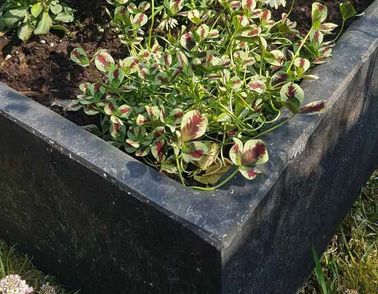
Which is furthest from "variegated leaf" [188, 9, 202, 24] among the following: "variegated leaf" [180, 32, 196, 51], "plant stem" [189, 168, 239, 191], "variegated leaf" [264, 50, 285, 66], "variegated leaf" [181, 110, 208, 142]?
"plant stem" [189, 168, 239, 191]

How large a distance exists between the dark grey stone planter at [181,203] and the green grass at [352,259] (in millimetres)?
97

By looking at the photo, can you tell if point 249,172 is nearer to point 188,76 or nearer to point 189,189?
point 189,189

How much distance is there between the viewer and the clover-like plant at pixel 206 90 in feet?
5.84

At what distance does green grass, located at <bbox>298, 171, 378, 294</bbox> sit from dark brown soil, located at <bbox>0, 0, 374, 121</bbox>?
2.18 feet

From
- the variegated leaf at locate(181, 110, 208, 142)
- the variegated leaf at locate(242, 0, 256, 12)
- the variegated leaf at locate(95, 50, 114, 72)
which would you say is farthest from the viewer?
the variegated leaf at locate(242, 0, 256, 12)

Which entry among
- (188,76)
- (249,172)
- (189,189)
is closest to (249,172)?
(249,172)

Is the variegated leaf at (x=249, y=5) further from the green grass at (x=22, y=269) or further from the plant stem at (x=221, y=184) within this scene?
the green grass at (x=22, y=269)

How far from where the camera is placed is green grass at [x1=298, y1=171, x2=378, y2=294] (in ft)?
7.66

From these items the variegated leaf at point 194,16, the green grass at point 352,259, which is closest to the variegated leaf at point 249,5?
the variegated leaf at point 194,16

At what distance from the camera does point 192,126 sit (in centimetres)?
175

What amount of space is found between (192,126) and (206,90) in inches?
8.7

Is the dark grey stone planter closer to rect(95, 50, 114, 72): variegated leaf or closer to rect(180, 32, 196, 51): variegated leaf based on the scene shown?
rect(95, 50, 114, 72): variegated leaf

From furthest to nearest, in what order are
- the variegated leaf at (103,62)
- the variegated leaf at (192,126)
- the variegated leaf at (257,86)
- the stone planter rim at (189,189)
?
the variegated leaf at (103,62) < the variegated leaf at (257,86) < the variegated leaf at (192,126) < the stone planter rim at (189,189)

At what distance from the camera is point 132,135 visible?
1863 mm
